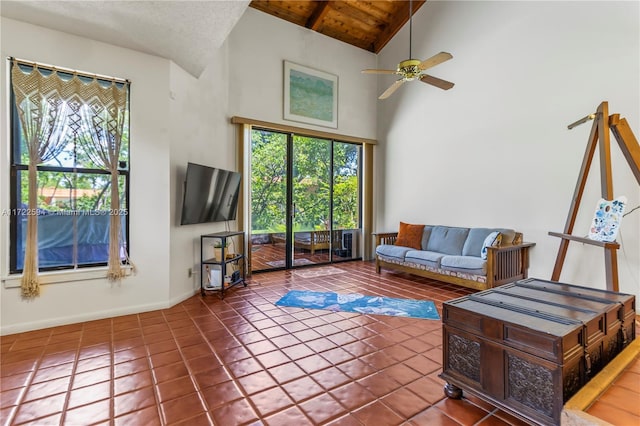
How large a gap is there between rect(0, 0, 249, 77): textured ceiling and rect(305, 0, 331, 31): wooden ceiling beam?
280 centimetres

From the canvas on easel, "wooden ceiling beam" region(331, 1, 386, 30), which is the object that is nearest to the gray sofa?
the canvas on easel

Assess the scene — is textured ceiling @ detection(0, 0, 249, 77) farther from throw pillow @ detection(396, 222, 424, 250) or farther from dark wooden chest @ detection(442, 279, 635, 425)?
throw pillow @ detection(396, 222, 424, 250)

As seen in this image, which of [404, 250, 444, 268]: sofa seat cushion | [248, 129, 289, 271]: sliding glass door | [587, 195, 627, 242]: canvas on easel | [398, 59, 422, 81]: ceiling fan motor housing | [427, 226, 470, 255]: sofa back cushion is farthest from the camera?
[248, 129, 289, 271]: sliding glass door

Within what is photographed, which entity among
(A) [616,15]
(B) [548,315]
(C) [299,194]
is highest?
(A) [616,15]

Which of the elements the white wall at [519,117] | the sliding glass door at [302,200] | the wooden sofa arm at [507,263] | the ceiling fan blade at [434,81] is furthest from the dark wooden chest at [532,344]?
the sliding glass door at [302,200]

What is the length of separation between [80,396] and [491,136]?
5378 millimetres

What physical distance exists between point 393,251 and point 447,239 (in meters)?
0.85

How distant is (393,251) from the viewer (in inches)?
199

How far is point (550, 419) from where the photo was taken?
1.44 meters

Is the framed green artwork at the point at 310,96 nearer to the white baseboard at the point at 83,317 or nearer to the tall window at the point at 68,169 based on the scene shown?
the tall window at the point at 68,169

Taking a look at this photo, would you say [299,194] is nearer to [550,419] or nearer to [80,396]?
[80,396]

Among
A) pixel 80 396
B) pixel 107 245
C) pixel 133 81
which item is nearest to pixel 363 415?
pixel 80 396

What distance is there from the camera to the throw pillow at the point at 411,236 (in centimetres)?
524

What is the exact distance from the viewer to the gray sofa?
3.93 m
